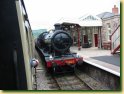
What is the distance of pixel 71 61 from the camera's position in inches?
351

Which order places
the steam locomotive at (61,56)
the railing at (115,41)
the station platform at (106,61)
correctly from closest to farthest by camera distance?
1. the station platform at (106,61)
2. the steam locomotive at (61,56)
3. the railing at (115,41)

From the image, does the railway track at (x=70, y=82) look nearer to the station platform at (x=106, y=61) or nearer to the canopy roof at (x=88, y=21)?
the station platform at (x=106, y=61)

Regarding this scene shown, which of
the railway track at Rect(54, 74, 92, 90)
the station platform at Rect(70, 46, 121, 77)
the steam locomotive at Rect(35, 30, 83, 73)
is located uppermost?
the steam locomotive at Rect(35, 30, 83, 73)

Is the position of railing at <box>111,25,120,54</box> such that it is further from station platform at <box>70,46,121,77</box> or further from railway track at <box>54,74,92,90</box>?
railway track at <box>54,74,92,90</box>

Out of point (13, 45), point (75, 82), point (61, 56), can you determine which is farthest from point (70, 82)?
point (13, 45)

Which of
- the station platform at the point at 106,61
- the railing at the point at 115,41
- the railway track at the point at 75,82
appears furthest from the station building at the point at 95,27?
the railway track at the point at 75,82

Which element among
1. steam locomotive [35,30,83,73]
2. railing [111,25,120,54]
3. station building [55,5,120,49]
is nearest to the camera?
steam locomotive [35,30,83,73]

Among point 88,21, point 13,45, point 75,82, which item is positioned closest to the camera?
point 13,45

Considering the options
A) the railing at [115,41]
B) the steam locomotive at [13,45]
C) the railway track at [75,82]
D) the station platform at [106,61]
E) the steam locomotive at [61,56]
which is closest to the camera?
the steam locomotive at [13,45]

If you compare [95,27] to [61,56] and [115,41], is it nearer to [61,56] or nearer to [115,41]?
[115,41]

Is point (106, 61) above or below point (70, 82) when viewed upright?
above

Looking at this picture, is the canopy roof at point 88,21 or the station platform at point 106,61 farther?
the canopy roof at point 88,21

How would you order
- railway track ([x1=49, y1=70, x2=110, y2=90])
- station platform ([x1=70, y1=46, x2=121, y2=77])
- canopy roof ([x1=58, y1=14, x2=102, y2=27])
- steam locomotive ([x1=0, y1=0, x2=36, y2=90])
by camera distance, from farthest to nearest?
canopy roof ([x1=58, y1=14, x2=102, y2=27]), station platform ([x1=70, y1=46, x2=121, y2=77]), railway track ([x1=49, y1=70, x2=110, y2=90]), steam locomotive ([x1=0, y1=0, x2=36, y2=90])

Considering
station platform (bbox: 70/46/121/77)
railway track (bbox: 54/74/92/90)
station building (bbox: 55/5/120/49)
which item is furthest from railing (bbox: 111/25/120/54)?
railway track (bbox: 54/74/92/90)
